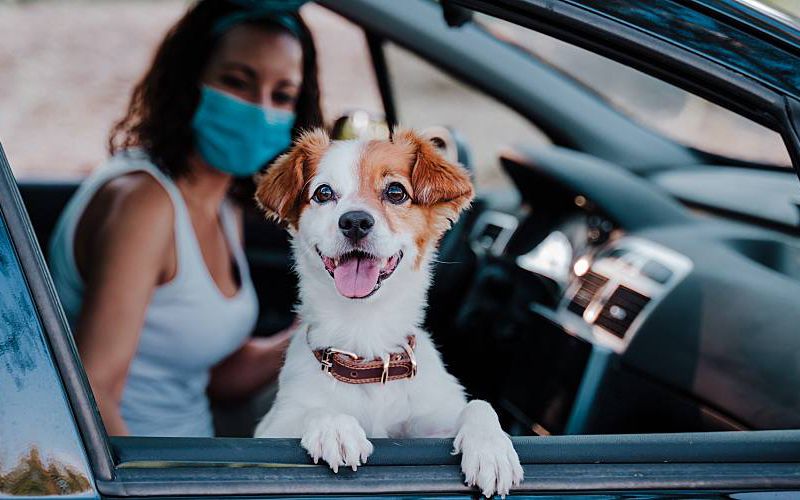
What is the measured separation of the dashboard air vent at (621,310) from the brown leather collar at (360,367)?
0.91 meters

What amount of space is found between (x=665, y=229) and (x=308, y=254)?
137 cm

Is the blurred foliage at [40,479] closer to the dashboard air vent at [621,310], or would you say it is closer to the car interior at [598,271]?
the car interior at [598,271]

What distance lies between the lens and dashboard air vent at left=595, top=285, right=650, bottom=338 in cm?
240

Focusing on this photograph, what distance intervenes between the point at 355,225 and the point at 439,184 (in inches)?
7.0

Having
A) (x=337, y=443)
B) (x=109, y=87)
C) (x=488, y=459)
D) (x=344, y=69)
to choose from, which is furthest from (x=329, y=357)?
(x=109, y=87)

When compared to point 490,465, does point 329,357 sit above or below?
below

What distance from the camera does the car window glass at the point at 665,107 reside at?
1.94m

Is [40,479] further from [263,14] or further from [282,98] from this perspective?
[263,14]

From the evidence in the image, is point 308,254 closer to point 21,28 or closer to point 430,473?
Result: point 430,473

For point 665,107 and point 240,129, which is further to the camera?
point 665,107

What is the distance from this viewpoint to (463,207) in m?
1.63

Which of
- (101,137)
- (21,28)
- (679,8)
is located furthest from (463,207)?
(21,28)

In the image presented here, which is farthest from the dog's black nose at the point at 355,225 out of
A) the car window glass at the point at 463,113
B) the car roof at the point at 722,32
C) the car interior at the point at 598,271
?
the car window glass at the point at 463,113

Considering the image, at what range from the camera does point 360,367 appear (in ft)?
5.44
